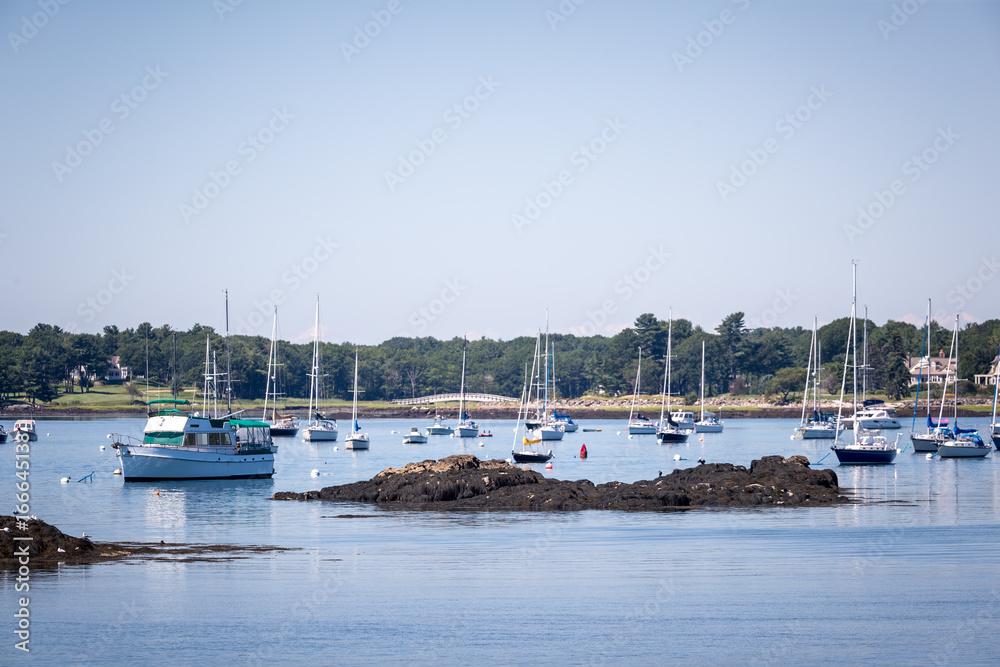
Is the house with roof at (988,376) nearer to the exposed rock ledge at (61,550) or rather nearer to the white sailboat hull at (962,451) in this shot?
the white sailboat hull at (962,451)

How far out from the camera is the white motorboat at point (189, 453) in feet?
202

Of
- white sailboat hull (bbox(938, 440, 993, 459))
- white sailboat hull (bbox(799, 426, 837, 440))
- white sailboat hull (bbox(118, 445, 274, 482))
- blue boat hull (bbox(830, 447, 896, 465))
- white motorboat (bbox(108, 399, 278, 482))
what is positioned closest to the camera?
white sailboat hull (bbox(118, 445, 274, 482))

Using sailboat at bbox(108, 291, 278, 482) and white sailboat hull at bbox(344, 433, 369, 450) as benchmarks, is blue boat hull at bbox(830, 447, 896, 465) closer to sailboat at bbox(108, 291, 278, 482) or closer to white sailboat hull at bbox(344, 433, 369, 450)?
sailboat at bbox(108, 291, 278, 482)

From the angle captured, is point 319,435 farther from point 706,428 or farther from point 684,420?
point 684,420

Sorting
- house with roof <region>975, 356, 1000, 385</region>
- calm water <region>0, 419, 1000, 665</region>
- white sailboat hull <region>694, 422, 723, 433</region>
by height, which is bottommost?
white sailboat hull <region>694, 422, 723, 433</region>

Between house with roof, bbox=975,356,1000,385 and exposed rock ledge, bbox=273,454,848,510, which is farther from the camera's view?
house with roof, bbox=975,356,1000,385

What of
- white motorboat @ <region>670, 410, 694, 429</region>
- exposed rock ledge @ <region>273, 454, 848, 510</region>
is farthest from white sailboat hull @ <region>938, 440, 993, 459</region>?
white motorboat @ <region>670, 410, 694, 429</region>

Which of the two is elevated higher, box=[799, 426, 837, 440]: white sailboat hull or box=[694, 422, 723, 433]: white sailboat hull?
box=[799, 426, 837, 440]: white sailboat hull

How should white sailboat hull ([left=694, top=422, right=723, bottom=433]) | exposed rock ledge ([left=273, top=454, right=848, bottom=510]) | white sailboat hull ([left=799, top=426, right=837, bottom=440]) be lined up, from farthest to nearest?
white sailboat hull ([left=694, top=422, right=723, bottom=433]) < white sailboat hull ([left=799, top=426, right=837, bottom=440]) < exposed rock ledge ([left=273, top=454, right=848, bottom=510])

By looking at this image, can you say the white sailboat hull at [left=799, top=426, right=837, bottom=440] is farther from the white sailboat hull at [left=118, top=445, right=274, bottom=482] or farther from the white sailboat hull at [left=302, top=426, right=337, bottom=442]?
the white sailboat hull at [left=118, top=445, right=274, bottom=482]

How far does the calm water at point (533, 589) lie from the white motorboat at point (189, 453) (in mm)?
12169

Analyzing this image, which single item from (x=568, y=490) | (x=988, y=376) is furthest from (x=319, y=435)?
(x=988, y=376)

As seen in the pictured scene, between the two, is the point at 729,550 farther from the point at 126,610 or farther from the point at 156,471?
the point at 156,471

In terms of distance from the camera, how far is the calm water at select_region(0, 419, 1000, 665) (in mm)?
20438
